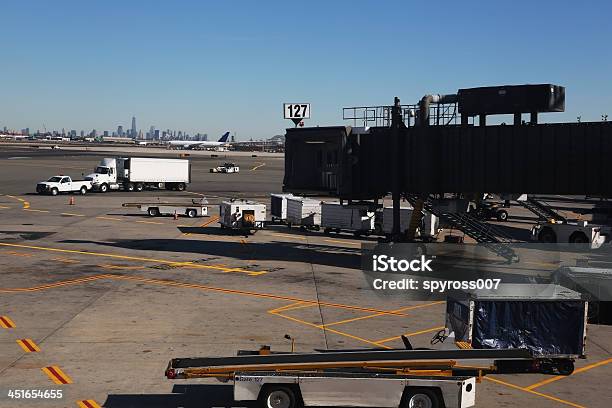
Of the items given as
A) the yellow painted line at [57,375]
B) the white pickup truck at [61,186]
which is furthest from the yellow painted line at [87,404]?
the white pickup truck at [61,186]

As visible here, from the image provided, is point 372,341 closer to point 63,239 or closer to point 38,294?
point 38,294

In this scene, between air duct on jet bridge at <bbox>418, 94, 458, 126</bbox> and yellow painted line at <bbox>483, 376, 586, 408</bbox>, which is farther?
air duct on jet bridge at <bbox>418, 94, 458, 126</bbox>

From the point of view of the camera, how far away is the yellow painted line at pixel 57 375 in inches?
791

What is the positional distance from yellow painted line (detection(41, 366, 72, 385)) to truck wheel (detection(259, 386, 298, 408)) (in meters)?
6.56

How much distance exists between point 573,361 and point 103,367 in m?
15.4

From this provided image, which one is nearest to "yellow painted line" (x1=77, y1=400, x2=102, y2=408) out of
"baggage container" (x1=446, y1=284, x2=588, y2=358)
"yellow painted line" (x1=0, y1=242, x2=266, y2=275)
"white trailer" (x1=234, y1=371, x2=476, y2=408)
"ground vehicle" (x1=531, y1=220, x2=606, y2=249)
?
"white trailer" (x1=234, y1=371, x2=476, y2=408)

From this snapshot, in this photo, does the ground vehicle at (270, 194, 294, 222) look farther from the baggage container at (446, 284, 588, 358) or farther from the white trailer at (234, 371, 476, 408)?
the white trailer at (234, 371, 476, 408)

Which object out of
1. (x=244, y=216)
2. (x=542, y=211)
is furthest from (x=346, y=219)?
(x=542, y=211)

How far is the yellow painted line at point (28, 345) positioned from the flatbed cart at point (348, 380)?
814cm

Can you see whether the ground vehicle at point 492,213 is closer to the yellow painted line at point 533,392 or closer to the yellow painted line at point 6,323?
the yellow painted line at point 533,392

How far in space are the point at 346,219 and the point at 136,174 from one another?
49981mm

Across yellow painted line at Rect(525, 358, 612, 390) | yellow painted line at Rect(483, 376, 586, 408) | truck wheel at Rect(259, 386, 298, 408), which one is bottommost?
yellow painted line at Rect(525, 358, 612, 390)

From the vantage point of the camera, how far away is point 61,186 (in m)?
87.6

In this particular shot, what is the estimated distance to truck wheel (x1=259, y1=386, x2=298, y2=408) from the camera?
17.4 meters
